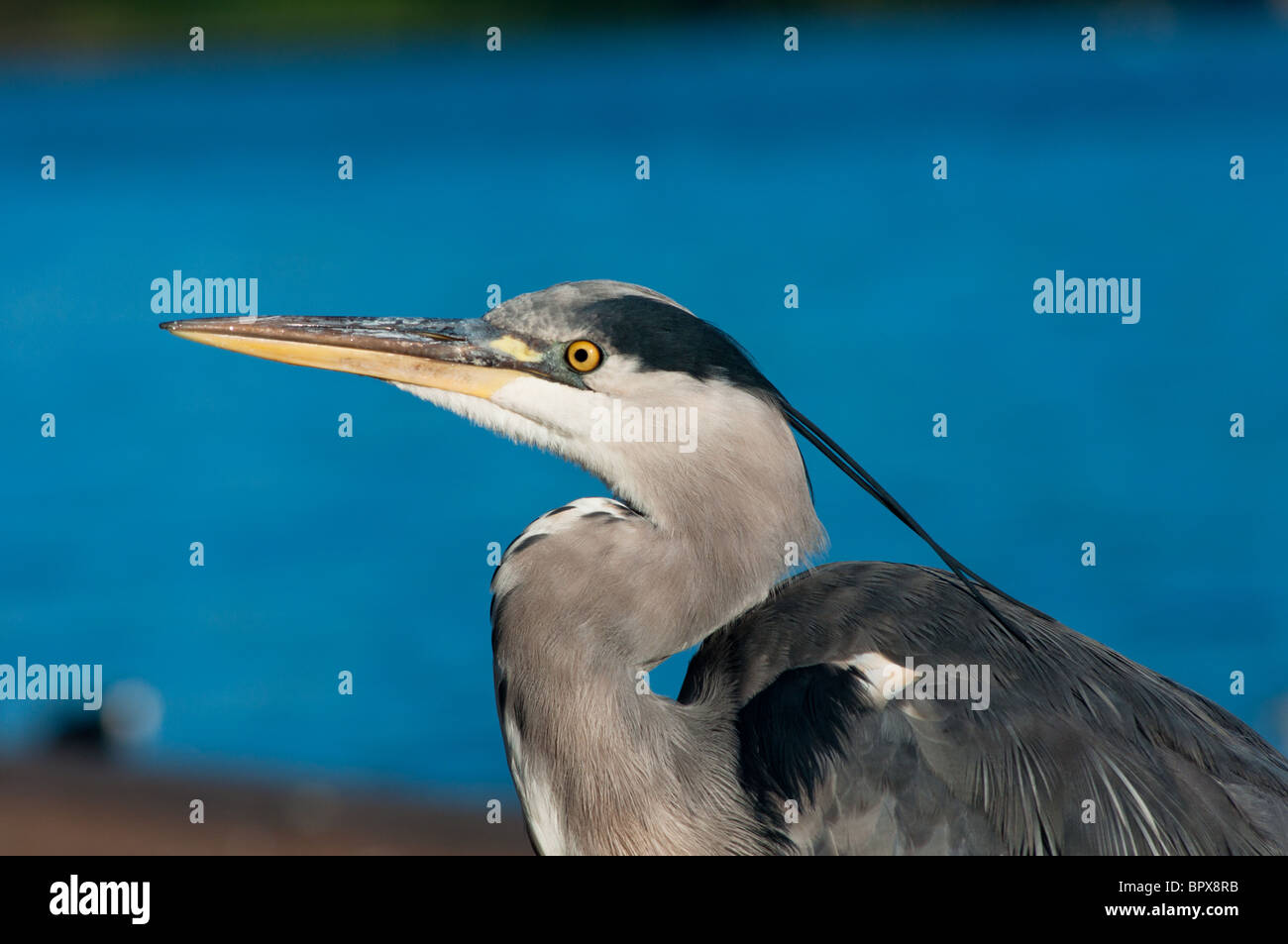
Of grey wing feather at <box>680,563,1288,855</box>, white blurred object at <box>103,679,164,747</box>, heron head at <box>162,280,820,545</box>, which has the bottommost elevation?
white blurred object at <box>103,679,164,747</box>

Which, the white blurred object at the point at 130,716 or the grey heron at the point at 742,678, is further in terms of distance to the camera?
the white blurred object at the point at 130,716

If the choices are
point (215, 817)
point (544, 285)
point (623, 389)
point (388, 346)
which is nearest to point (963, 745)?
point (623, 389)

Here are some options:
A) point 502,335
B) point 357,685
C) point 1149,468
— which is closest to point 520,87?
point 1149,468

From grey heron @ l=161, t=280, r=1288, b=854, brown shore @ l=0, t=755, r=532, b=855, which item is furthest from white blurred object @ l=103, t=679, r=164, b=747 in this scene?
grey heron @ l=161, t=280, r=1288, b=854

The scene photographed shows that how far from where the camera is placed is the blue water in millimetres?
9578

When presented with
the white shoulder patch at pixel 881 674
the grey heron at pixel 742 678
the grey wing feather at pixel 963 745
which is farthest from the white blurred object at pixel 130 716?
the white shoulder patch at pixel 881 674

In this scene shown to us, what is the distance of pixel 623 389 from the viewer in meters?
2.75

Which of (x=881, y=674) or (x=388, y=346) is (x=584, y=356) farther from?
(x=881, y=674)

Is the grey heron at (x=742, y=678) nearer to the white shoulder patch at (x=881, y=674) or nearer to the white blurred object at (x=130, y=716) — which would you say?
the white shoulder patch at (x=881, y=674)

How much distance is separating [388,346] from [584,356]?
0.42 m

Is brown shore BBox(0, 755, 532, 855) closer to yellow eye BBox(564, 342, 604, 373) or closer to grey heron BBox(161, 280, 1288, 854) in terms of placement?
grey heron BBox(161, 280, 1288, 854)

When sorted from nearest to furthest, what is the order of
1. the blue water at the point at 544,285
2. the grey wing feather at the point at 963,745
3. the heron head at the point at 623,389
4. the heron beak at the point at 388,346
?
the grey wing feather at the point at 963,745 → the heron head at the point at 623,389 → the heron beak at the point at 388,346 → the blue water at the point at 544,285

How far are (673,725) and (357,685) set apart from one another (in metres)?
6.73

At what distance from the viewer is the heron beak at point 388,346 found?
112 inches
